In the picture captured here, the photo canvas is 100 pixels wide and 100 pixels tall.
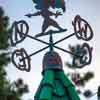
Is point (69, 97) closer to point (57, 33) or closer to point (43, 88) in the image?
point (43, 88)

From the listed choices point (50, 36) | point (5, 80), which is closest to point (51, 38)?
point (50, 36)

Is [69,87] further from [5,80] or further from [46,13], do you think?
[5,80]

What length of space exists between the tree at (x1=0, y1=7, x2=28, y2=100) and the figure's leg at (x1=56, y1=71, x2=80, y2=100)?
2.20 m

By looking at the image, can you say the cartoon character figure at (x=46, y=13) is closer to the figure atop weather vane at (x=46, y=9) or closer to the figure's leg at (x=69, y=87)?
the figure atop weather vane at (x=46, y=9)

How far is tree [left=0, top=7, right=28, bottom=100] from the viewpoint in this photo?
11.0 meters

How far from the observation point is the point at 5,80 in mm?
12156

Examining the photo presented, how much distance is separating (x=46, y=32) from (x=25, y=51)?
1.44 feet

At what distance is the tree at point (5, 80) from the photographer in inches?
433

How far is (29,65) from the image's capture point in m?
8.55

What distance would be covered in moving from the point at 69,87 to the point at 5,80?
3982 millimetres

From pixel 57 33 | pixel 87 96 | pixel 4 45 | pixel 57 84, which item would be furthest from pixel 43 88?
pixel 4 45

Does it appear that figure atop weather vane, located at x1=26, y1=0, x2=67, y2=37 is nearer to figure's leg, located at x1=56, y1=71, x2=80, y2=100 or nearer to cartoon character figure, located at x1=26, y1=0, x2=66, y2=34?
cartoon character figure, located at x1=26, y1=0, x2=66, y2=34

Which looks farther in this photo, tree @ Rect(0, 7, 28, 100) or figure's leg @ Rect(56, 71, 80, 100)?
tree @ Rect(0, 7, 28, 100)

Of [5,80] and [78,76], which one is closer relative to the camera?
[78,76]
